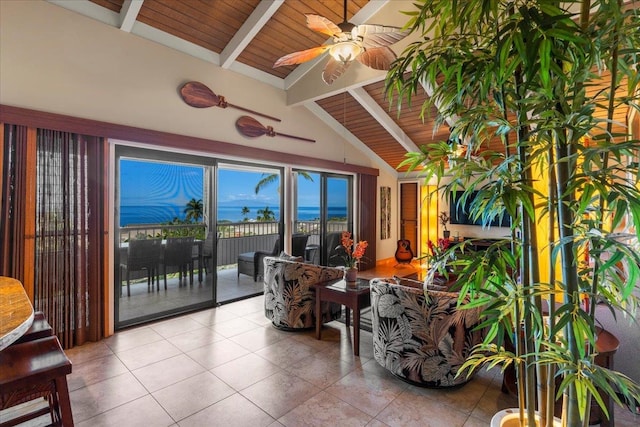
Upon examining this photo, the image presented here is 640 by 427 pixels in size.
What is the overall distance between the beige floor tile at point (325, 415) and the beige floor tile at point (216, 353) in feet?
3.40

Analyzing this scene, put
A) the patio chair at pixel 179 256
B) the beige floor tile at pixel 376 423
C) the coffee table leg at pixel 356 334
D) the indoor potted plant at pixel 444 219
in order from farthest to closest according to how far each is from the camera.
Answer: the indoor potted plant at pixel 444 219 → the patio chair at pixel 179 256 → the coffee table leg at pixel 356 334 → the beige floor tile at pixel 376 423

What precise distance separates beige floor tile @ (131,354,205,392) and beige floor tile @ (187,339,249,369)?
0.23 ft

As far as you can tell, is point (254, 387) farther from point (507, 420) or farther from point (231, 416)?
point (507, 420)

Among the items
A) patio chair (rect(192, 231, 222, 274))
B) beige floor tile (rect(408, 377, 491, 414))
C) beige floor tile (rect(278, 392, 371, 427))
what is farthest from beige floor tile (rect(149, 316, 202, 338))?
beige floor tile (rect(408, 377, 491, 414))

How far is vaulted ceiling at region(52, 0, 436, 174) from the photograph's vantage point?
11.7ft

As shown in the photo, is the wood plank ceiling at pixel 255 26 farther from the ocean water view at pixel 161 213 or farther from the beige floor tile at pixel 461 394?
the beige floor tile at pixel 461 394

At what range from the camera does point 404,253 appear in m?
7.45

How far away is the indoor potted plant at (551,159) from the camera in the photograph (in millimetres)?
884

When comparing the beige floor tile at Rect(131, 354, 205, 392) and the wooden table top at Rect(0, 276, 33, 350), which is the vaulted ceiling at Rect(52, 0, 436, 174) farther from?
the beige floor tile at Rect(131, 354, 205, 392)

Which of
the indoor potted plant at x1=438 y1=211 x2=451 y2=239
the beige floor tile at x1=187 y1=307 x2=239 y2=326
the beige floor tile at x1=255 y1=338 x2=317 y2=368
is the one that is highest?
the indoor potted plant at x1=438 y1=211 x2=451 y2=239

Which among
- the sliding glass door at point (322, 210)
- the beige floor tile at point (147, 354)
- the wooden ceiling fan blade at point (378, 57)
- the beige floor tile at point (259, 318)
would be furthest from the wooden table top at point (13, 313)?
the sliding glass door at point (322, 210)

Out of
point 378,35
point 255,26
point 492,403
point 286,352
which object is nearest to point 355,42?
point 378,35

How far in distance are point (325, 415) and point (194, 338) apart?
1.95 m

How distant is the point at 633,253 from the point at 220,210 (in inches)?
175
